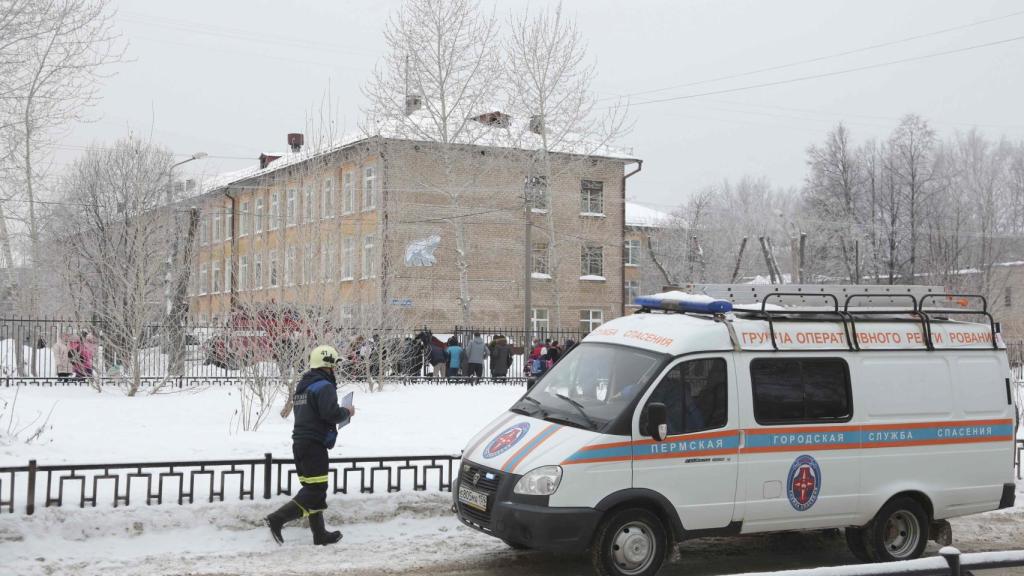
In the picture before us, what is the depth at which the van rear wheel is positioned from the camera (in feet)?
28.1

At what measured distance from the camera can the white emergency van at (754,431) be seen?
755 cm

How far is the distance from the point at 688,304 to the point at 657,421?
1.43 m

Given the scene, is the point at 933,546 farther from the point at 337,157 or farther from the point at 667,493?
the point at 337,157

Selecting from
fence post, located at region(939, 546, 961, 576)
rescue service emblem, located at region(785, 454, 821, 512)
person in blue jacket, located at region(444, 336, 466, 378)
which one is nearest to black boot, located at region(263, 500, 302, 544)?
rescue service emblem, located at region(785, 454, 821, 512)

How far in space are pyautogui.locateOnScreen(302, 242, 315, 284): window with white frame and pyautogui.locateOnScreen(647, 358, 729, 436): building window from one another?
30.6 feet

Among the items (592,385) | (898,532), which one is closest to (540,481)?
(592,385)

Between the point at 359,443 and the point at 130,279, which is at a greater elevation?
the point at 130,279

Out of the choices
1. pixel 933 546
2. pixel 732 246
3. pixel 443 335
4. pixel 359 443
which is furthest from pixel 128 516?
pixel 732 246

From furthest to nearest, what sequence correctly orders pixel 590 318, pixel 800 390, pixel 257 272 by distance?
pixel 590 318 < pixel 257 272 < pixel 800 390

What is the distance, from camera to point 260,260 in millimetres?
17328

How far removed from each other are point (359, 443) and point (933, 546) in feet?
23.6

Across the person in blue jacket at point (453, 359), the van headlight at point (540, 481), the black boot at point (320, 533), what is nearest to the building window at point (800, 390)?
the van headlight at point (540, 481)

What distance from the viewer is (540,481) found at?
741 centimetres

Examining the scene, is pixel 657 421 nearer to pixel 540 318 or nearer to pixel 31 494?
pixel 31 494
